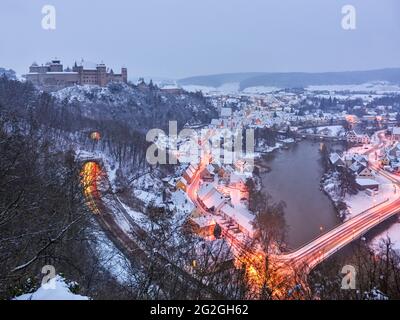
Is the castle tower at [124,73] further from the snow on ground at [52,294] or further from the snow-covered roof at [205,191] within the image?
the snow on ground at [52,294]

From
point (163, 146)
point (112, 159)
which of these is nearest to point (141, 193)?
point (112, 159)

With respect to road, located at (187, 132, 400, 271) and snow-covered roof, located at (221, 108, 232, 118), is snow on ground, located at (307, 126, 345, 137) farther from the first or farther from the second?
road, located at (187, 132, 400, 271)

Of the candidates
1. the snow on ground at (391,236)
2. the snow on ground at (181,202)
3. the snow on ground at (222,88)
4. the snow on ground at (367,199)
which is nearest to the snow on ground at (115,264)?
the snow on ground at (181,202)

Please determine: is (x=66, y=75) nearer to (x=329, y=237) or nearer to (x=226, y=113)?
(x=226, y=113)

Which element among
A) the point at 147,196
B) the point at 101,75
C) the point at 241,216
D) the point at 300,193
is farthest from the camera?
the point at 101,75

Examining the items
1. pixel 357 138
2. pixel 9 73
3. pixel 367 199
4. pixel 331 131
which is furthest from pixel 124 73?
pixel 367 199

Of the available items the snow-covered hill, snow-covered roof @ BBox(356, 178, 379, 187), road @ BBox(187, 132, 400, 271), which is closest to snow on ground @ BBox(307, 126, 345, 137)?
the snow-covered hill
